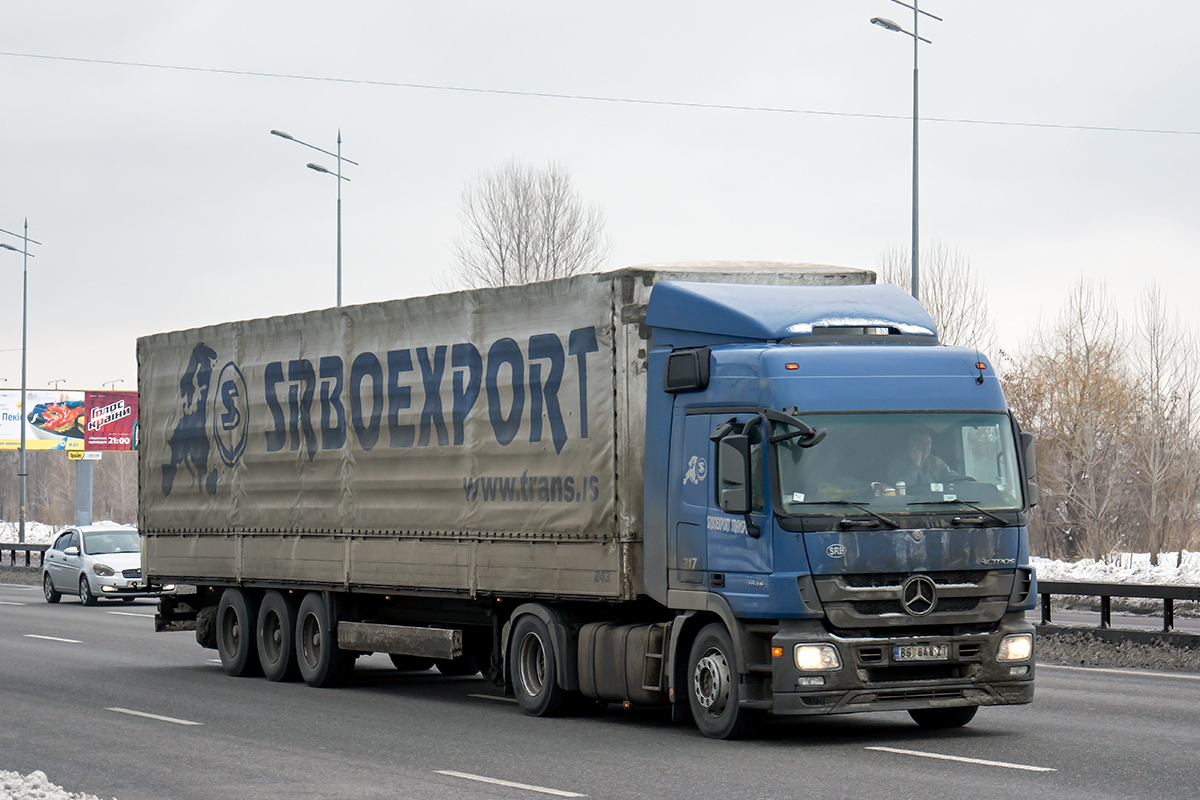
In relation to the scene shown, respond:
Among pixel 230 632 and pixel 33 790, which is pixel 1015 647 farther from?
pixel 230 632

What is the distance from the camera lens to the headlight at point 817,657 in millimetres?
10852

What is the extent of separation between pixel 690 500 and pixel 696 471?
212mm

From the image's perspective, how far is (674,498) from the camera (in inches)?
473

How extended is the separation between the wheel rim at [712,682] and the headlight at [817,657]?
2.21 ft

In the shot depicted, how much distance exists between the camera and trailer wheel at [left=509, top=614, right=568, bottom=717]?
13102mm

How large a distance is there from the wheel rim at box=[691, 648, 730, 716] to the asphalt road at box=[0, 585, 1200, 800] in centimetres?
31

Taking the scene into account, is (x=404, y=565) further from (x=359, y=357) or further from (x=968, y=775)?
(x=968, y=775)

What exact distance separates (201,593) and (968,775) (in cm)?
1165

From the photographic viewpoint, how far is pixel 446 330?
1474 cm

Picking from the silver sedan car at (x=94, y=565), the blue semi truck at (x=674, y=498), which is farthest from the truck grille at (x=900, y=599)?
the silver sedan car at (x=94, y=565)

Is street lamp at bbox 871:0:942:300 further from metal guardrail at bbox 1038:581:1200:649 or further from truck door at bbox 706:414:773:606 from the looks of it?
truck door at bbox 706:414:773:606

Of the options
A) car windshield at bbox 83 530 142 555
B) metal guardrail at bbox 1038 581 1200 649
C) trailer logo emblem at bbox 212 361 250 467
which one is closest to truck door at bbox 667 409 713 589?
trailer logo emblem at bbox 212 361 250 467

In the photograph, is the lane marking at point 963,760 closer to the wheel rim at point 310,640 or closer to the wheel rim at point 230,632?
the wheel rim at point 310,640

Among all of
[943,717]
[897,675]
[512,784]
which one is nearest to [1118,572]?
[943,717]
